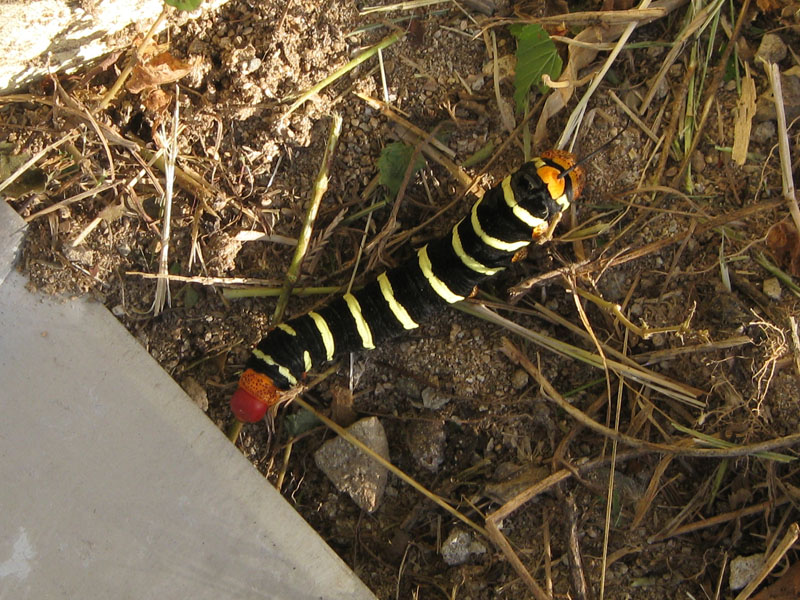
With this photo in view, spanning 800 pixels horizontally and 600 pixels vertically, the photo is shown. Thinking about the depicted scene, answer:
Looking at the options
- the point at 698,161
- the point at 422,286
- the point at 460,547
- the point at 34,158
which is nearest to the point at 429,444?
the point at 460,547

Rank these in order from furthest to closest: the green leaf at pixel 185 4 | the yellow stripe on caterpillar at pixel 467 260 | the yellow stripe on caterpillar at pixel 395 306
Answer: the yellow stripe on caterpillar at pixel 395 306, the yellow stripe on caterpillar at pixel 467 260, the green leaf at pixel 185 4

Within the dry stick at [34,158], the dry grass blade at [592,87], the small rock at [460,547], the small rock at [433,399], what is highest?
the dry stick at [34,158]

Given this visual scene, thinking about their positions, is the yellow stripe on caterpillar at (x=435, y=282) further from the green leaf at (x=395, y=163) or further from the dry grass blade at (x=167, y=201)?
the dry grass blade at (x=167, y=201)

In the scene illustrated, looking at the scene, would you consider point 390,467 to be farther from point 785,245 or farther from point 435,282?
point 785,245

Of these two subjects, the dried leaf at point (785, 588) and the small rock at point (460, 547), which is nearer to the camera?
the dried leaf at point (785, 588)

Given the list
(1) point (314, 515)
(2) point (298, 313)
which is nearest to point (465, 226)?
(2) point (298, 313)

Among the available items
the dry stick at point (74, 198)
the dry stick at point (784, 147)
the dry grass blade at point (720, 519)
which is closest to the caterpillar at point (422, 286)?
the dry stick at point (784, 147)
